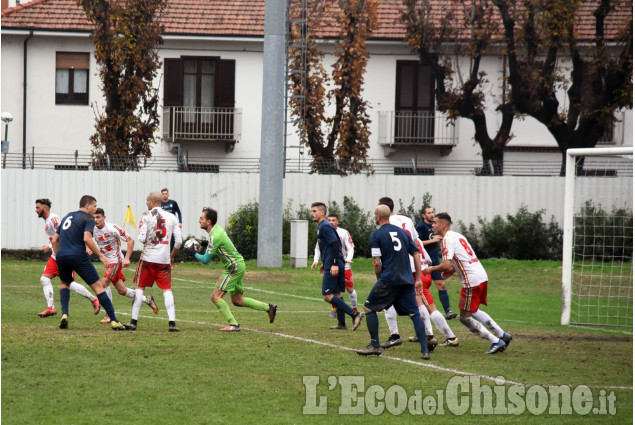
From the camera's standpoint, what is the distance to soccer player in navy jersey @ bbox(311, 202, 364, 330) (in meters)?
14.4

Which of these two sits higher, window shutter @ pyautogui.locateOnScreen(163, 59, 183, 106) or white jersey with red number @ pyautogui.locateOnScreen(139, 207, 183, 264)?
window shutter @ pyautogui.locateOnScreen(163, 59, 183, 106)

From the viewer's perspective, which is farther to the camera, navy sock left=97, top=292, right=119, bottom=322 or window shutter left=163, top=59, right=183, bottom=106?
window shutter left=163, top=59, right=183, bottom=106

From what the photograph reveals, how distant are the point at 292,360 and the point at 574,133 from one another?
960 inches

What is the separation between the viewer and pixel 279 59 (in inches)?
1019

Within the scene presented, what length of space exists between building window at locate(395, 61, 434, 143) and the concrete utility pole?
38.6ft

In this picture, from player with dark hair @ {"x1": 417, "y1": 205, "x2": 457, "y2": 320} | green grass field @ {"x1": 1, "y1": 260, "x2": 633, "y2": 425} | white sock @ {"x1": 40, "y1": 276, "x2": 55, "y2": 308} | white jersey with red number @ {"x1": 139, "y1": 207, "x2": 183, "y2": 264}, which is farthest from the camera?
player with dark hair @ {"x1": 417, "y1": 205, "x2": 457, "y2": 320}

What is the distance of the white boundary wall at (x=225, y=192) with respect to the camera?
29438 mm

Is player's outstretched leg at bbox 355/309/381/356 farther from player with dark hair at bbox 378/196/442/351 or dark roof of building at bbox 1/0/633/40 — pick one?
dark roof of building at bbox 1/0/633/40

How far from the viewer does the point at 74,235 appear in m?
13.6

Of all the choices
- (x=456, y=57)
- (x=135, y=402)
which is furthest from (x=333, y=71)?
(x=135, y=402)

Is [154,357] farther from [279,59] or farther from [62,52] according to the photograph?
[62,52]

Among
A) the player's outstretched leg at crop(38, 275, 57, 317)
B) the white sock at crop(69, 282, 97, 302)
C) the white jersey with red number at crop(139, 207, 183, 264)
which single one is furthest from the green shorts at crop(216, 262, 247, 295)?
the player's outstretched leg at crop(38, 275, 57, 317)

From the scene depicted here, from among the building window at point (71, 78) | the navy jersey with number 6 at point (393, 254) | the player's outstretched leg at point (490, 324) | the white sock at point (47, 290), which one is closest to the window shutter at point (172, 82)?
the building window at point (71, 78)

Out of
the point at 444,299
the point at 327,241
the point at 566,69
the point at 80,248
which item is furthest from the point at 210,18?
the point at 80,248
